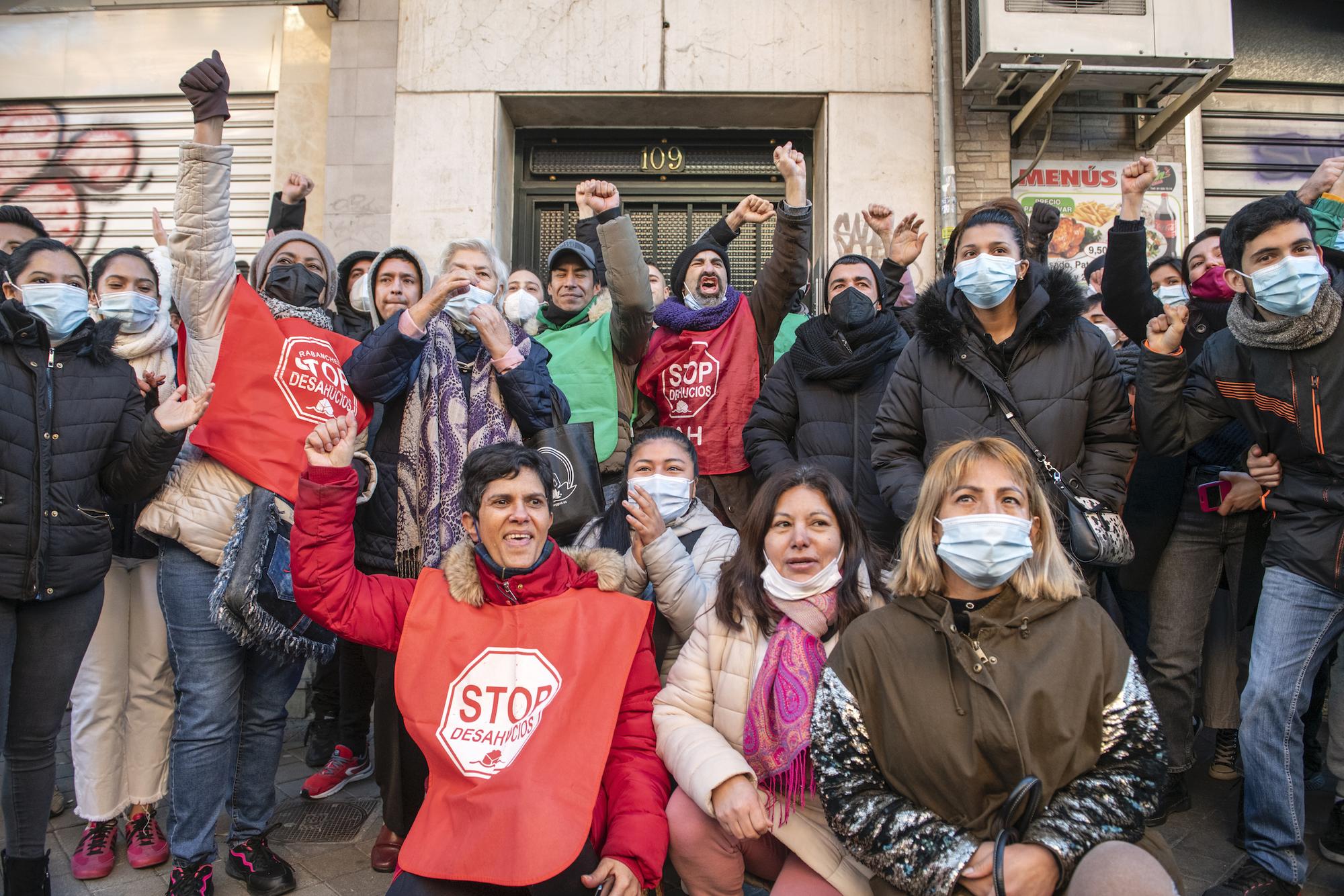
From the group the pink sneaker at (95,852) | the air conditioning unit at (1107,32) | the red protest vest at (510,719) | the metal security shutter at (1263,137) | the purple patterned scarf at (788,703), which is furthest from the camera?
the metal security shutter at (1263,137)

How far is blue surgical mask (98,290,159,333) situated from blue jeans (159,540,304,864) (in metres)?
0.95

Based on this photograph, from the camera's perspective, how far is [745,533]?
10.3 feet

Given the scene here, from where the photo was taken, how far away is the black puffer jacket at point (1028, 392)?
3.47 m

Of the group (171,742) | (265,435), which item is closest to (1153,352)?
(265,435)

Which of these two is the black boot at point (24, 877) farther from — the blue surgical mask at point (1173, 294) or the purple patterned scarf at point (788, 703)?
the blue surgical mask at point (1173, 294)

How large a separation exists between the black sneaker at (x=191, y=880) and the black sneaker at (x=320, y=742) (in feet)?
4.71

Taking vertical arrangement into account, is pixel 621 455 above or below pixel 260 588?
above

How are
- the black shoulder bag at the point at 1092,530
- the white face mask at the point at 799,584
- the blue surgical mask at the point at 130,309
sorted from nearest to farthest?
the white face mask at the point at 799,584 < the black shoulder bag at the point at 1092,530 < the blue surgical mask at the point at 130,309

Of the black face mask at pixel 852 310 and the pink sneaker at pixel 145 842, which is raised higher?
the black face mask at pixel 852 310

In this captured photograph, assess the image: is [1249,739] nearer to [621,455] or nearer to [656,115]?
[621,455]

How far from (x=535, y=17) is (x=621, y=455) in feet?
18.3

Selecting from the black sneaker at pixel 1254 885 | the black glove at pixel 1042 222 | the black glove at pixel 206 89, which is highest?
the black glove at pixel 206 89

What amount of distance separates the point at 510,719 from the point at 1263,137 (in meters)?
9.24

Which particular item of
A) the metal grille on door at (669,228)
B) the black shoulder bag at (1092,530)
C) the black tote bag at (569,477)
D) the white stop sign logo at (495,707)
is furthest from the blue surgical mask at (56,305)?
the metal grille on door at (669,228)
